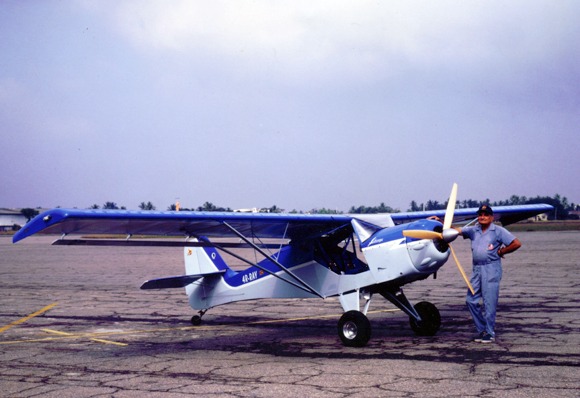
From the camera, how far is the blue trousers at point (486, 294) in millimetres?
8438

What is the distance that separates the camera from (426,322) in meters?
9.34

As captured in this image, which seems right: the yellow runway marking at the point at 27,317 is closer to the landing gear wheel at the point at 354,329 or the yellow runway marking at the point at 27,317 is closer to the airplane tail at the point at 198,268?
the airplane tail at the point at 198,268

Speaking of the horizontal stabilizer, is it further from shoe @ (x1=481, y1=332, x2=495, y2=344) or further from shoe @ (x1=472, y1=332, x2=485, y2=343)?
shoe @ (x1=481, y1=332, x2=495, y2=344)

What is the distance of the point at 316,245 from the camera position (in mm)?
9977

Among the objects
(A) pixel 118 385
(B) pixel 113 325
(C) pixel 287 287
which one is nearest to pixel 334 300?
(C) pixel 287 287

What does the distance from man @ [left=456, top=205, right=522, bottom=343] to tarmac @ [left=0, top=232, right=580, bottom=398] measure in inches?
11.5

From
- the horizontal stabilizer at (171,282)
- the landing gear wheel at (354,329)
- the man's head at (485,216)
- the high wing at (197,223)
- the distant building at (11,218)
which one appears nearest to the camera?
the high wing at (197,223)

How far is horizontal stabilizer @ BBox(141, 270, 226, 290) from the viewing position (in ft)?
34.2

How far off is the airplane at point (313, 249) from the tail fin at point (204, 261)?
114 mm

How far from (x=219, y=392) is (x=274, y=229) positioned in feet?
14.4

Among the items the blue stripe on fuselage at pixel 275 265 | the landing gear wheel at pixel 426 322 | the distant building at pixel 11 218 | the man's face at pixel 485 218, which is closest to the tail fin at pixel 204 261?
the blue stripe on fuselage at pixel 275 265

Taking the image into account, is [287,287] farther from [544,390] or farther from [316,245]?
[544,390]

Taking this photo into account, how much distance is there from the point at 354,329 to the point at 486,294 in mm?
1824

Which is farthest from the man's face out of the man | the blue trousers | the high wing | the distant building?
the distant building
